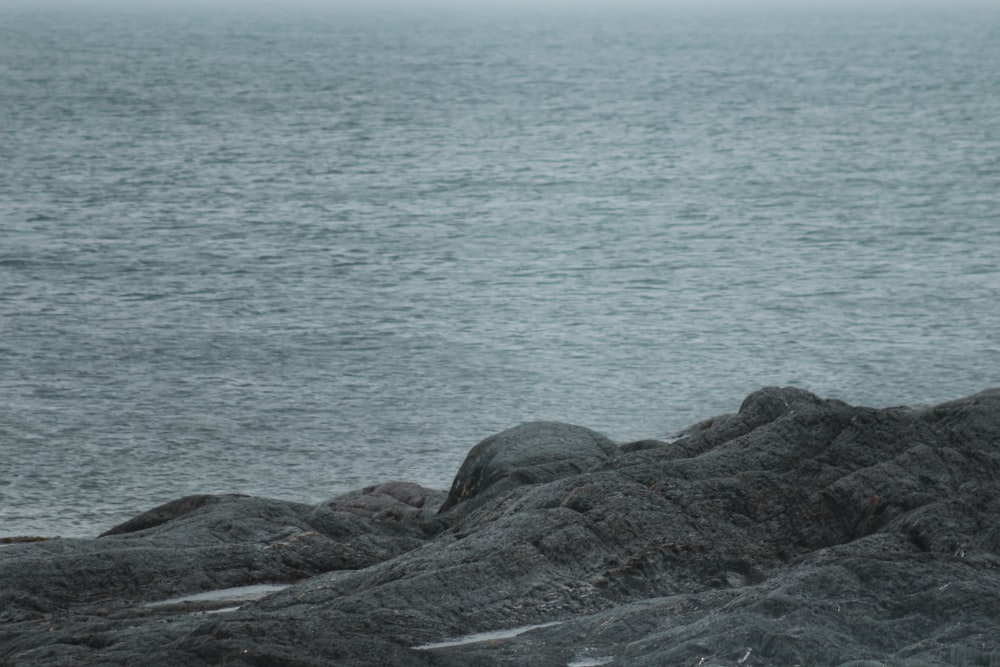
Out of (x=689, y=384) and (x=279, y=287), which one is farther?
(x=279, y=287)

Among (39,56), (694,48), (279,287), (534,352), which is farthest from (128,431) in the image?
(694,48)

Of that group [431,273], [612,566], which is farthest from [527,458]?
[431,273]

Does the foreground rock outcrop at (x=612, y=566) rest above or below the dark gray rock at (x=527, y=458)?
above

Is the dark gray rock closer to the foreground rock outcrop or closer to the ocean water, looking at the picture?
the foreground rock outcrop

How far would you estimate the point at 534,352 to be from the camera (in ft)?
91.6

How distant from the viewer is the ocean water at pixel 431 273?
74.3 feet

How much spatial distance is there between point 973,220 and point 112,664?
121ft

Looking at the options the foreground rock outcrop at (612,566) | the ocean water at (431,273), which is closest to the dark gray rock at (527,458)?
the foreground rock outcrop at (612,566)

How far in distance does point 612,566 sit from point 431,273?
2437 cm

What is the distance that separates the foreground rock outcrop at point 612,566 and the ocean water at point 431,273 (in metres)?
6.28

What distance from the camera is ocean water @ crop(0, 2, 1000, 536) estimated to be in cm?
2264

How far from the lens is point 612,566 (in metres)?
10.9

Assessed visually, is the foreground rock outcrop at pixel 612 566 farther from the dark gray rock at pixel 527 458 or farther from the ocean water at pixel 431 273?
the ocean water at pixel 431 273

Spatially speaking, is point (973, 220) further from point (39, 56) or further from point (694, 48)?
point (694, 48)
